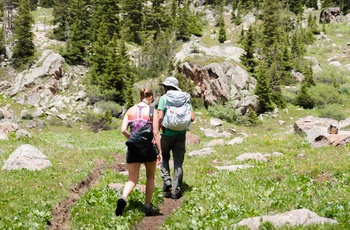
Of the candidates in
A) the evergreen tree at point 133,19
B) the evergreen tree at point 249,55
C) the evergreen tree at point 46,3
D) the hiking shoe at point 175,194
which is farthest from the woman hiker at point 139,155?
the evergreen tree at point 46,3

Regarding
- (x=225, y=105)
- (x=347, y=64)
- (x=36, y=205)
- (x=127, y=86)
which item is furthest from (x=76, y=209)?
(x=347, y=64)

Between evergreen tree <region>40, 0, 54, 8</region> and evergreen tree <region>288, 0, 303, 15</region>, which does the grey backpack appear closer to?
evergreen tree <region>40, 0, 54, 8</region>

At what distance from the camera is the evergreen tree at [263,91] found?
38562 millimetres

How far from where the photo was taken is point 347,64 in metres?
61.1

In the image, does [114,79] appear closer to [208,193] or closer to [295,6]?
[208,193]

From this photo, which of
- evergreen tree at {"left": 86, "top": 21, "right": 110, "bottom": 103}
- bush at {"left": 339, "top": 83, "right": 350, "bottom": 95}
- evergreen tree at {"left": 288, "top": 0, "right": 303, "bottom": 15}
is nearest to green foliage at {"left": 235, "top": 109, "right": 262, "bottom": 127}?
evergreen tree at {"left": 86, "top": 21, "right": 110, "bottom": 103}

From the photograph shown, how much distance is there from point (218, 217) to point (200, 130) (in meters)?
27.0

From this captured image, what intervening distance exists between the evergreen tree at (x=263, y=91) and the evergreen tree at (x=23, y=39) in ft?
107

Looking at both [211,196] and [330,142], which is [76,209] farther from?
[330,142]

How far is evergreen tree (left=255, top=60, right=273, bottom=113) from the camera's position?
127ft

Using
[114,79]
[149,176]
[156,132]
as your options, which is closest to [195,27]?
[114,79]

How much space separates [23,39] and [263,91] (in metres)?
34.7

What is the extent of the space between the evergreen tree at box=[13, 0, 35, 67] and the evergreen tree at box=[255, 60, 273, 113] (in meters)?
32.7

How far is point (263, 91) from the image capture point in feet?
128
